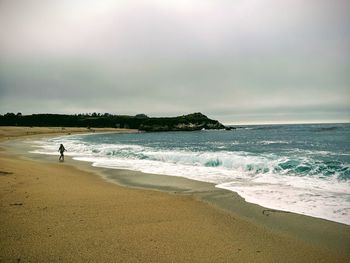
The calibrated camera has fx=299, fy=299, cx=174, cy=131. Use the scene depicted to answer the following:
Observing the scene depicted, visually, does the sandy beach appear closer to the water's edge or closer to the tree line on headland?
the water's edge

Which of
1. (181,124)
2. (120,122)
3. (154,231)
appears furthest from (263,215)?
(120,122)

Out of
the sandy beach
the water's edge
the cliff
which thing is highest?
the cliff

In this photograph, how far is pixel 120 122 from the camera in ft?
531

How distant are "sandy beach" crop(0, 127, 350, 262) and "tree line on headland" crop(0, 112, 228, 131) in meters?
133

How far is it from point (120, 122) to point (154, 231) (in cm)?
15834

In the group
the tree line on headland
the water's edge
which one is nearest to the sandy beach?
the water's edge

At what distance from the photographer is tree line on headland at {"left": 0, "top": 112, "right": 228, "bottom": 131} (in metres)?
146

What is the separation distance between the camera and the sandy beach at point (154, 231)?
5.12m

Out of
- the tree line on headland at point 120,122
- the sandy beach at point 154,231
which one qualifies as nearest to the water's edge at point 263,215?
the sandy beach at point 154,231

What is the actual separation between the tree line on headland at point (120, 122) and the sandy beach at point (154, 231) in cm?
13329

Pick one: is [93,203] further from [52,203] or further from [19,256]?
[19,256]

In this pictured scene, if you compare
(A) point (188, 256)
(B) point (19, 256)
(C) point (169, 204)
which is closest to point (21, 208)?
(B) point (19, 256)

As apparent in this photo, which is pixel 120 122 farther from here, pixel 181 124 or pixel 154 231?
pixel 154 231

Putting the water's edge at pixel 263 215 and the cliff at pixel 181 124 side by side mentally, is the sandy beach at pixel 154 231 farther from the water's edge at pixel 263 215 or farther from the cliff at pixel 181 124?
the cliff at pixel 181 124
